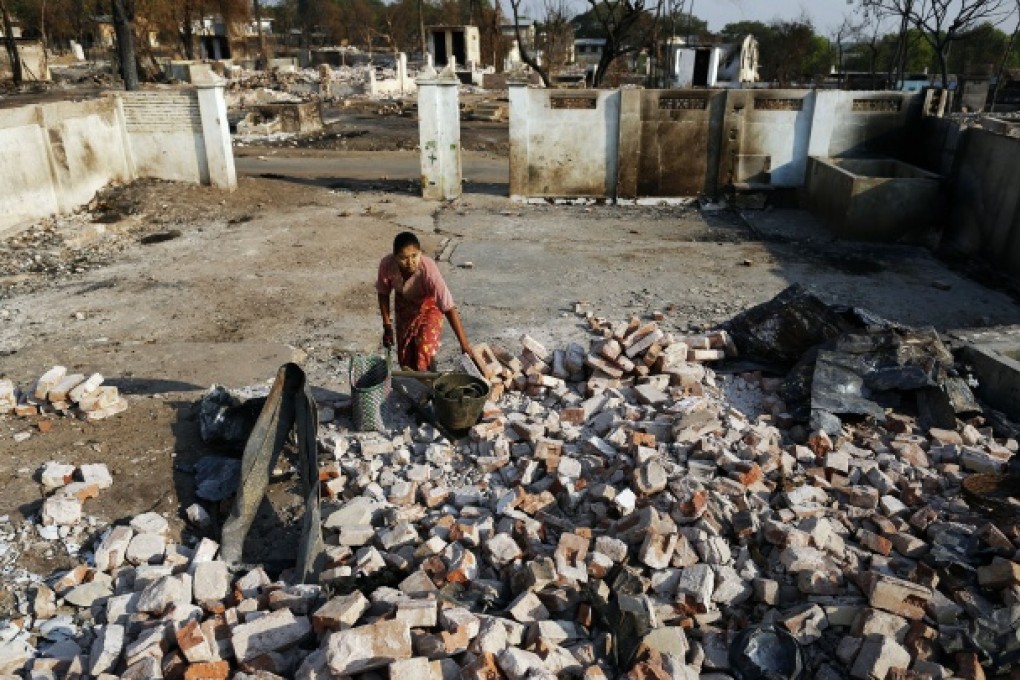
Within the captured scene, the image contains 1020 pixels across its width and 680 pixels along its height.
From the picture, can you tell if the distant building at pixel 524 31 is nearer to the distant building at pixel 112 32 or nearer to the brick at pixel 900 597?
the distant building at pixel 112 32

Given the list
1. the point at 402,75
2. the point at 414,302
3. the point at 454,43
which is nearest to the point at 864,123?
the point at 414,302

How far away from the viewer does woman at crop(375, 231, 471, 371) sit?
511 centimetres

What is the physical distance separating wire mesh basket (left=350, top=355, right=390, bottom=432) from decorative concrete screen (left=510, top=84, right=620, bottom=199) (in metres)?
8.15

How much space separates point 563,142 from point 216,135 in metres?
5.98

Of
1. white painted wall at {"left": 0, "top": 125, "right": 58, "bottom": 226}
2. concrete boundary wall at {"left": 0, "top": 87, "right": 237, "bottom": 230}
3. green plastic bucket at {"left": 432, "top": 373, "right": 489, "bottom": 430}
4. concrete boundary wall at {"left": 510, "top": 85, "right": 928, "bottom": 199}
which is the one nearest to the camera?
green plastic bucket at {"left": 432, "top": 373, "right": 489, "bottom": 430}

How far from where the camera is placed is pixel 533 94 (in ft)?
40.6

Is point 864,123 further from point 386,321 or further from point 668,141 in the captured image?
point 386,321

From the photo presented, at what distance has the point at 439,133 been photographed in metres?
12.3

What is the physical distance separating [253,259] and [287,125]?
485 inches

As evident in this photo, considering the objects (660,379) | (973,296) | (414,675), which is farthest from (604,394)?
(973,296)

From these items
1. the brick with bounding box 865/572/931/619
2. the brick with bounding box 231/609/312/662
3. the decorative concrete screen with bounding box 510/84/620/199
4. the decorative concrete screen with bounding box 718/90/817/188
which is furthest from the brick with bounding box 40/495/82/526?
the decorative concrete screen with bounding box 718/90/817/188

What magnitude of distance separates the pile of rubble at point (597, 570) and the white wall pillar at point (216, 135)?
908 centimetres

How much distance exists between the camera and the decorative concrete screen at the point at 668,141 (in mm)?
12305

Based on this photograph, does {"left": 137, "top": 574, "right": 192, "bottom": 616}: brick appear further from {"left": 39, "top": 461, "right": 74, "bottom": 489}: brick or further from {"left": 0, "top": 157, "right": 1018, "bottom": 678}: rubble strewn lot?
{"left": 39, "top": 461, "right": 74, "bottom": 489}: brick
